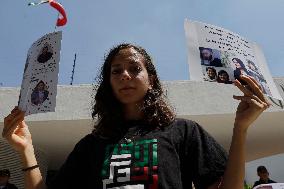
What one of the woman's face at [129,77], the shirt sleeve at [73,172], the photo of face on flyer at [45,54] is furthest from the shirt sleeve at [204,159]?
the photo of face on flyer at [45,54]

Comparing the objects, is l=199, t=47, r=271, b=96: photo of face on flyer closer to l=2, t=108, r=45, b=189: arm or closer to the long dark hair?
the long dark hair

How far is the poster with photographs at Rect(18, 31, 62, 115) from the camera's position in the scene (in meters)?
2.19

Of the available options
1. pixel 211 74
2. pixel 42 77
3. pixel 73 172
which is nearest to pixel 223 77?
pixel 211 74

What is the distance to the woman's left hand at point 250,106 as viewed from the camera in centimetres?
163

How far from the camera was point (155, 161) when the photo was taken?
62.4 inches

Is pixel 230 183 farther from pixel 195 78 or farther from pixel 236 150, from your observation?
pixel 195 78

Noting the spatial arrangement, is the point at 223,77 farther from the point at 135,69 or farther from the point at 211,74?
the point at 135,69

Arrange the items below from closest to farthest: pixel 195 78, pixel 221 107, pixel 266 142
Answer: pixel 195 78
pixel 221 107
pixel 266 142

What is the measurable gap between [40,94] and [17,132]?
243 mm

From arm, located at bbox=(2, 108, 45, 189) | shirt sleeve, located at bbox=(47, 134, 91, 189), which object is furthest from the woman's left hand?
arm, located at bbox=(2, 108, 45, 189)

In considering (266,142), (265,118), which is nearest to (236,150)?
(265,118)

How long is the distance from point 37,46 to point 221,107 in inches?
317

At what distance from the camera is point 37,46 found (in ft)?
7.93

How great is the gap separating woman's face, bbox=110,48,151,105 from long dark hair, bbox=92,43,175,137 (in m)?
0.04
